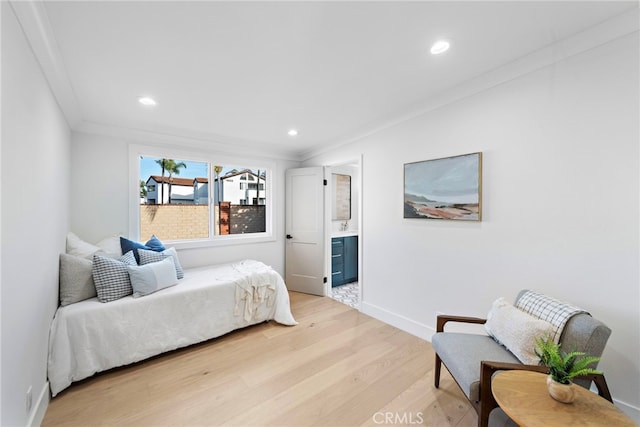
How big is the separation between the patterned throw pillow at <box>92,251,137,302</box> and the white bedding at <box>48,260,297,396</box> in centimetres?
7

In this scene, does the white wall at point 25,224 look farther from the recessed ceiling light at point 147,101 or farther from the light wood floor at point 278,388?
the recessed ceiling light at point 147,101

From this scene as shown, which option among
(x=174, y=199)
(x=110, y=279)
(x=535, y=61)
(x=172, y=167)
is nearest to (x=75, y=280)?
(x=110, y=279)

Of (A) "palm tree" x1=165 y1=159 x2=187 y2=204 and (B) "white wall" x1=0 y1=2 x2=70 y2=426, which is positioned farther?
(A) "palm tree" x1=165 y1=159 x2=187 y2=204

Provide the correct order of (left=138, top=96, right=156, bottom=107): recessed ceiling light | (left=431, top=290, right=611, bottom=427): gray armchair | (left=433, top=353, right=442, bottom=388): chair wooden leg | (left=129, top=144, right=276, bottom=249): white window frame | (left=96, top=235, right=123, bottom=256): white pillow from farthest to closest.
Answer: (left=129, top=144, right=276, bottom=249): white window frame → (left=96, top=235, right=123, bottom=256): white pillow → (left=138, top=96, right=156, bottom=107): recessed ceiling light → (left=433, top=353, right=442, bottom=388): chair wooden leg → (left=431, top=290, right=611, bottom=427): gray armchair

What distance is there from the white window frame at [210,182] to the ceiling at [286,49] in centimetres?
66

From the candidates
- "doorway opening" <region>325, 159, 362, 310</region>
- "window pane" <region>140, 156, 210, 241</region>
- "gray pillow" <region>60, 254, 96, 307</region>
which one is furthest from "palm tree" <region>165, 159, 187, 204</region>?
"doorway opening" <region>325, 159, 362, 310</region>

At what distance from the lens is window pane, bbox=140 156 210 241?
346cm

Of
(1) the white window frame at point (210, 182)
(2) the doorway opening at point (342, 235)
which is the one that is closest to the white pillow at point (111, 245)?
(1) the white window frame at point (210, 182)

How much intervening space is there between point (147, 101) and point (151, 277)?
1.71m

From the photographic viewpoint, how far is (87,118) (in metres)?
2.81

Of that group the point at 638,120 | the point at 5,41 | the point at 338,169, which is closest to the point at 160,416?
the point at 5,41

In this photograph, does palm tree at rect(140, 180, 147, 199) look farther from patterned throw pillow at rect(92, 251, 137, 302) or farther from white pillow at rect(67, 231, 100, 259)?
patterned throw pillow at rect(92, 251, 137, 302)

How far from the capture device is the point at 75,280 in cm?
224

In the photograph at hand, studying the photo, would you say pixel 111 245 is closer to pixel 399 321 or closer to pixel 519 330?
pixel 399 321
